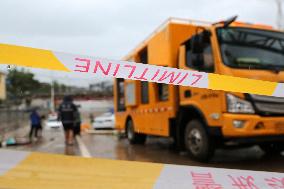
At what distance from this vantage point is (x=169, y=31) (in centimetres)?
753

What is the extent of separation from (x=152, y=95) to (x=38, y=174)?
6.06 meters

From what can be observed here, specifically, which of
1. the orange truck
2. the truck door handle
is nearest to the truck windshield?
the orange truck

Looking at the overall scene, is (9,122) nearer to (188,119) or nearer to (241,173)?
(188,119)

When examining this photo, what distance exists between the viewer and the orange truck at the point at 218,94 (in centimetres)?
560

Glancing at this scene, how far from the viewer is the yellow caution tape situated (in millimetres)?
2291

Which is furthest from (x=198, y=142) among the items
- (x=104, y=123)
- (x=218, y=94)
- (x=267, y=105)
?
(x=104, y=123)

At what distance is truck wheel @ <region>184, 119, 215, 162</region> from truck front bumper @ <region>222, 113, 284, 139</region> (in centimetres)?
66

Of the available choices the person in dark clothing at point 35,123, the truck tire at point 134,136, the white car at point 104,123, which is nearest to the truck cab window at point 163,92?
the truck tire at point 134,136

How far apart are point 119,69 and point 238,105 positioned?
349cm

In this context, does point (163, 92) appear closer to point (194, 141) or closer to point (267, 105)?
point (194, 141)

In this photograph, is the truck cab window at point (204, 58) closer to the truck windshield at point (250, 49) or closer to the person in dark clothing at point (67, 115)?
the truck windshield at point (250, 49)

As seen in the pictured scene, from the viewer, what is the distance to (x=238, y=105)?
18.3 ft

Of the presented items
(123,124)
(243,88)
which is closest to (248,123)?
(243,88)

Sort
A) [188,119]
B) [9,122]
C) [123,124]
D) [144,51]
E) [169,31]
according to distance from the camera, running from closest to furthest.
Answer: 1. [188,119]
2. [169,31]
3. [144,51]
4. [123,124]
5. [9,122]
